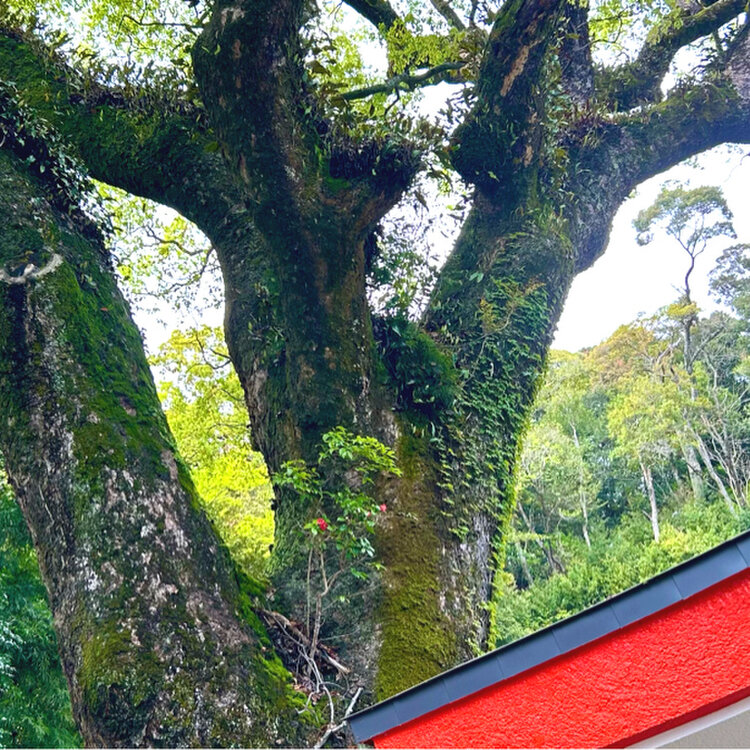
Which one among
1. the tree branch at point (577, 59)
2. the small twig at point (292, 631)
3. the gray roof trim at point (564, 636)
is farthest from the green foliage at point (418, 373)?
the tree branch at point (577, 59)

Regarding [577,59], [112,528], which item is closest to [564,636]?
[112,528]

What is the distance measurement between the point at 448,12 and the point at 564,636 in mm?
6904

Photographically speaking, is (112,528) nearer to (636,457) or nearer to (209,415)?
(209,415)

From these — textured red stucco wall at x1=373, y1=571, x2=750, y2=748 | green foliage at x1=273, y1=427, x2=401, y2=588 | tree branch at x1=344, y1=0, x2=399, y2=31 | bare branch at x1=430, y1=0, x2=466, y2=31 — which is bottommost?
textured red stucco wall at x1=373, y1=571, x2=750, y2=748

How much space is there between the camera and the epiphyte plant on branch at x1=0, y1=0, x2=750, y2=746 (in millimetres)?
2520

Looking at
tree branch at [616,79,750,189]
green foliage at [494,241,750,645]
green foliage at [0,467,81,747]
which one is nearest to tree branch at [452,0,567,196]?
tree branch at [616,79,750,189]

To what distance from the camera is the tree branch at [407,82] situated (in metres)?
4.93

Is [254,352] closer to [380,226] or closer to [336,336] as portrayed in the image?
[336,336]

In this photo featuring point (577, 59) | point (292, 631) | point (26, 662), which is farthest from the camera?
point (26, 662)

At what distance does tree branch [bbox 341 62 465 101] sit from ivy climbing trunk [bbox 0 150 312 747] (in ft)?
9.25

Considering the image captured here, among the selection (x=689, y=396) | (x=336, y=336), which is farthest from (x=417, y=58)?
(x=689, y=396)

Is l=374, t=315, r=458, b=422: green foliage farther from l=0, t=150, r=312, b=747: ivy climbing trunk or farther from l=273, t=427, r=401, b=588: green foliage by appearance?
l=0, t=150, r=312, b=747: ivy climbing trunk

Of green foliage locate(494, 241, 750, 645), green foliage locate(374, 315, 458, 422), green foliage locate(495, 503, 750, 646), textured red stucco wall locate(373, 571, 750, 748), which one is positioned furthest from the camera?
green foliage locate(494, 241, 750, 645)

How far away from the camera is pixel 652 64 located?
5.48 meters
